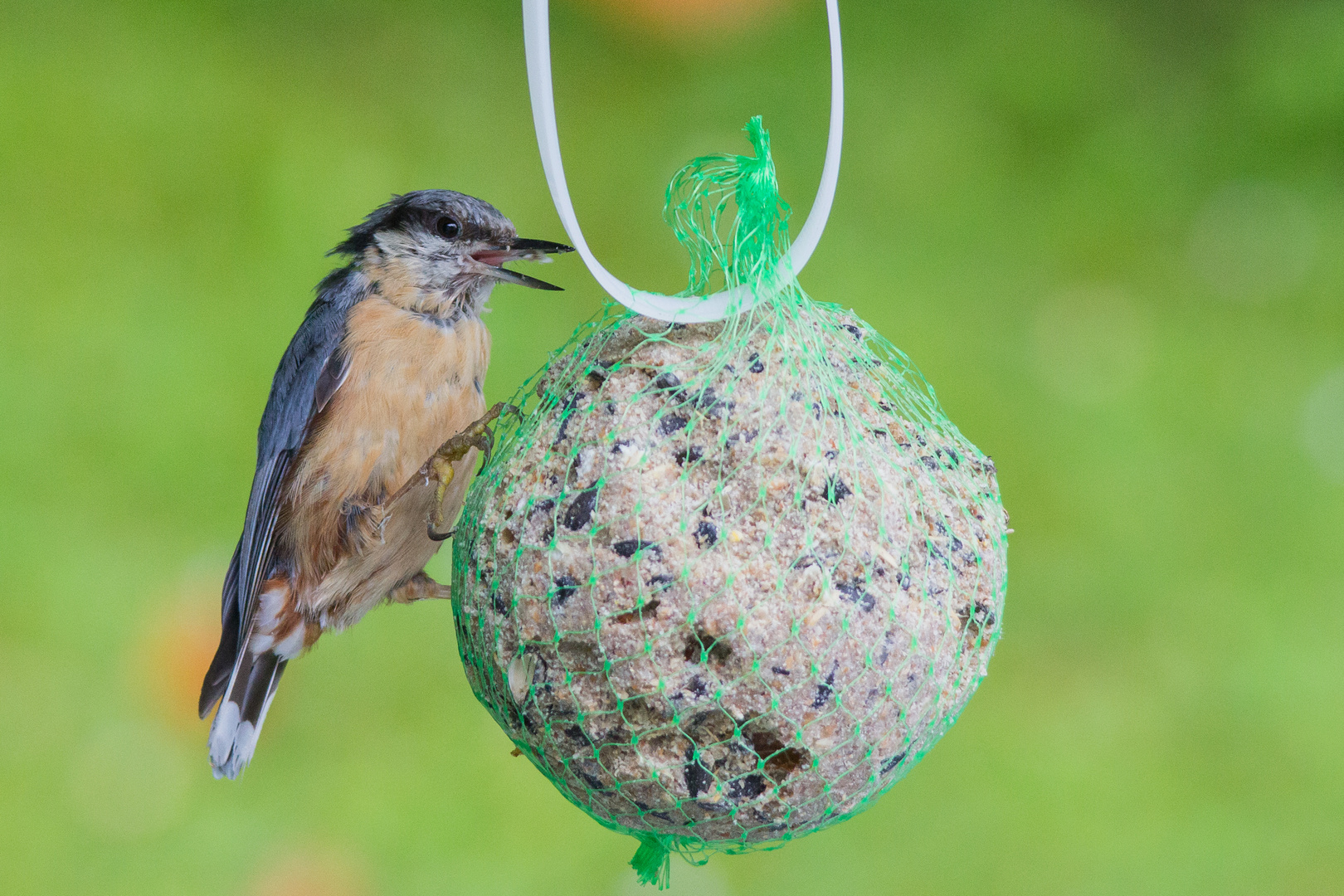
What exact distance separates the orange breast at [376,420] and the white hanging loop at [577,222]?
668mm

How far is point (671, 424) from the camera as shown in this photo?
1338 mm

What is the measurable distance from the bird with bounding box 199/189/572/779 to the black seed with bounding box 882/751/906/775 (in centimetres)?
A: 84

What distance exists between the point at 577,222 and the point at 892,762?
0.71 m

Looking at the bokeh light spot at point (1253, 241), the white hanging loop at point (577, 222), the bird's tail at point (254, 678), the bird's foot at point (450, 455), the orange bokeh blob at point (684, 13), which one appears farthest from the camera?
the bokeh light spot at point (1253, 241)

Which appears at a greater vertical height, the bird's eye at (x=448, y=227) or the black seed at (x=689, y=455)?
the bird's eye at (x=448, y=227)

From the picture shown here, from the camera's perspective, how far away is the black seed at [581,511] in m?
1.30

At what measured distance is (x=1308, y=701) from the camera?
10.7ft

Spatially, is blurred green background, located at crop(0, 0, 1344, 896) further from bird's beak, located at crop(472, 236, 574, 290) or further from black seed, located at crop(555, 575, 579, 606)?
black seed, located at crop(555, 575, 579, 606)

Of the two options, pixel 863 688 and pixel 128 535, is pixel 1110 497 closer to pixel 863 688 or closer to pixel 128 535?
pixel 863 688

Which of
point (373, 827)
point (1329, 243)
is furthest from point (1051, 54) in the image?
point (373, 827)

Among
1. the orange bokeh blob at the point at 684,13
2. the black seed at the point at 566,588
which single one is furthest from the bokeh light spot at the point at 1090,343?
the black seed at the point at 566,588

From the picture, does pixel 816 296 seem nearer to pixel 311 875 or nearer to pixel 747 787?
pixel 311 875

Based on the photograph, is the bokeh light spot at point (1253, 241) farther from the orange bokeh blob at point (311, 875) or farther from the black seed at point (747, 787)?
the orange bokeh blob at point (311, 875)

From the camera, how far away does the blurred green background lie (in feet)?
9.98
